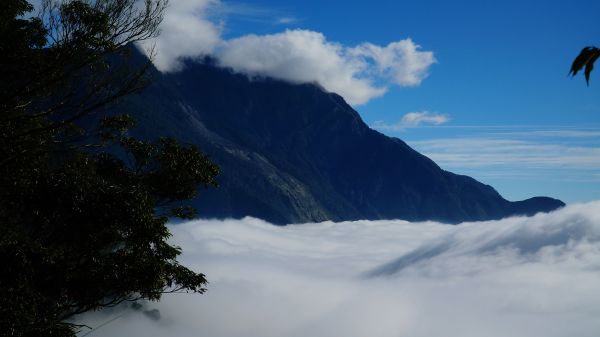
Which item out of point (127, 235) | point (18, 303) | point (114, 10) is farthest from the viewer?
point (127, 235)

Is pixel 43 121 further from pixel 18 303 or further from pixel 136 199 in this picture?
pixel 18 303

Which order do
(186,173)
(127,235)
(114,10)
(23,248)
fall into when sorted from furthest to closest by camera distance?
1. (186,173)
2. (127,235)
3. (114,10)
4. (23,248)

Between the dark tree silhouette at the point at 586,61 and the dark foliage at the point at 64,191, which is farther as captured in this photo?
the dark foliage at the point at 64,191

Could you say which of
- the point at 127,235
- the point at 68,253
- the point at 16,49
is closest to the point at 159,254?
the point at 127,235

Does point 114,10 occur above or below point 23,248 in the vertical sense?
above

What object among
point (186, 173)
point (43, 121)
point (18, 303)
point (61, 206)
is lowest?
point (18, 303)

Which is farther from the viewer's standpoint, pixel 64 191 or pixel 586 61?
pixel 64 191

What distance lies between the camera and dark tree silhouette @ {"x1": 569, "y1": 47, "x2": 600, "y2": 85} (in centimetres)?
506

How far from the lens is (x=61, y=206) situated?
1917 cm

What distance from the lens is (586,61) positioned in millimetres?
5129

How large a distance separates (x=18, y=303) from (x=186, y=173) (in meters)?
14.4

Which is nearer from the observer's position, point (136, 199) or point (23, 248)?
point (23, 248)

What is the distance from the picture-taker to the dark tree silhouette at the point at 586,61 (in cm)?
506

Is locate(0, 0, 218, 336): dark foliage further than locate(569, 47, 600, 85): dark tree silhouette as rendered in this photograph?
Yes
